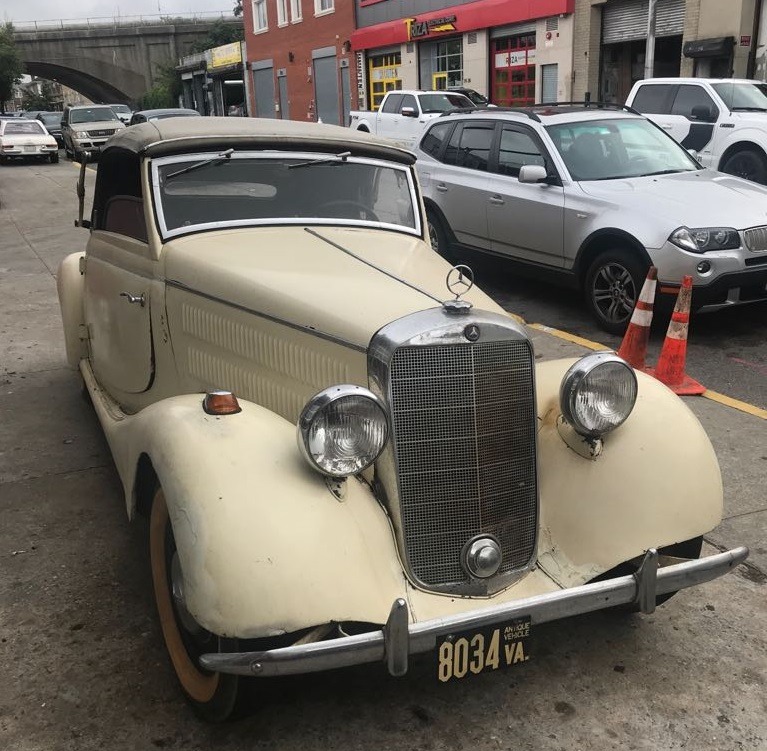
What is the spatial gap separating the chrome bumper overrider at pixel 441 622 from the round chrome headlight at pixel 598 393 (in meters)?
0.52

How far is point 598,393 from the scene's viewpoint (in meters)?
2.97

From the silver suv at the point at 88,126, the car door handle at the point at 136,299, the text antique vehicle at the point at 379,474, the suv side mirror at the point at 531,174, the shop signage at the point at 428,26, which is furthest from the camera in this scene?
the shop signage at the point at 428,26

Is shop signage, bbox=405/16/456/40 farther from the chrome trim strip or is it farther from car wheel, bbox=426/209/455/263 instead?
the chrome trim strip

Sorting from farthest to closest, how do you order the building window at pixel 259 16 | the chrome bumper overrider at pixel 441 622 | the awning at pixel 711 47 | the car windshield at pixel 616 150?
1. the building window at pixel 259 16
2. the awning at pixel 711 47
3. the car windshield at pixel 616 150
4. the chrome bumper overrider at pixel 441 622

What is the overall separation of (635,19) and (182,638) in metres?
22.1

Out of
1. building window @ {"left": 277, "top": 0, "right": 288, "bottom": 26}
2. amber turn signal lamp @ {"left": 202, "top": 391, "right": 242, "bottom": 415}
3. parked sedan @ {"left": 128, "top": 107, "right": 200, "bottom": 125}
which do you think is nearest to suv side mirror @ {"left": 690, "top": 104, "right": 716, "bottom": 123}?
amber turn signal lamp @ {"left": 202, "top": 391, "right": 242, "bottom": 415}

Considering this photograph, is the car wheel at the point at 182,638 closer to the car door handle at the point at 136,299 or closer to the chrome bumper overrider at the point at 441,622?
the chrome bumper overrider at the point at 441,622

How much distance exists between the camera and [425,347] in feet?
8.93

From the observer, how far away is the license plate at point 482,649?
2.50 m

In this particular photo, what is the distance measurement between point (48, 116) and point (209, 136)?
36.2 m

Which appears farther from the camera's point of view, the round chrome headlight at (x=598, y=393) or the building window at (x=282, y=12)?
the building window at (x=282, y=12)

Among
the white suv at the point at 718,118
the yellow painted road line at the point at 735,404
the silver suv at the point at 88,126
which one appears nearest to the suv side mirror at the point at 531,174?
the yellow painted road line at the point at 735,404

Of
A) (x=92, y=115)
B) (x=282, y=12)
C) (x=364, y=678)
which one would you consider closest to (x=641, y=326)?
(x=364, y=678)

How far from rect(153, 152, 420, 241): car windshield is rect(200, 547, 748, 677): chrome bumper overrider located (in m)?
2.19
